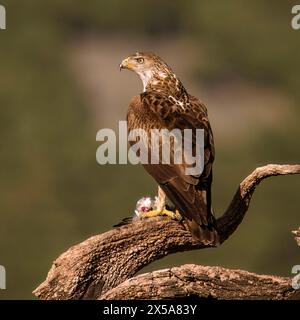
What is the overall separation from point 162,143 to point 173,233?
697 mm

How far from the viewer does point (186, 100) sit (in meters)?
8.62

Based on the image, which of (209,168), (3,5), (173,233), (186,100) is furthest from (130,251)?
(3,5)

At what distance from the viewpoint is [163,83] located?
891 cm

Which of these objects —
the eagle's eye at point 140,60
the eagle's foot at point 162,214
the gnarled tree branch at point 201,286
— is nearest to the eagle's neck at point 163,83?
the eagle's eye at point 140,60

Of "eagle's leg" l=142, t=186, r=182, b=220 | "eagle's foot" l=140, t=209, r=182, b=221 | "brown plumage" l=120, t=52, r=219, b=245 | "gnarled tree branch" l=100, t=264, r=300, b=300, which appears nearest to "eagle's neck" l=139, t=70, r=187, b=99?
"brown plumage" l=120, t=52, r=219, b=245

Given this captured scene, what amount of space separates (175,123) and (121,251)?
1.13m

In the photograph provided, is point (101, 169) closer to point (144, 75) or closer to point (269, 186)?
point (269, 186)

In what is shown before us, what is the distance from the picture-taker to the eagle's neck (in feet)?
28.8

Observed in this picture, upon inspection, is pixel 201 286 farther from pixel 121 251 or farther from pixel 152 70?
pixel 152 70

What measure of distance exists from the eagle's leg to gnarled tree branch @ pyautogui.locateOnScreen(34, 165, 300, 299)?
8cm

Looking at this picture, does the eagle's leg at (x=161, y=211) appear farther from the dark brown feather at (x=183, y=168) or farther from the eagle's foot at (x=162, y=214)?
the dark brown feather at (x=183, y=168)

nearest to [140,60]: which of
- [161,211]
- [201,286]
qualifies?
[161,211]

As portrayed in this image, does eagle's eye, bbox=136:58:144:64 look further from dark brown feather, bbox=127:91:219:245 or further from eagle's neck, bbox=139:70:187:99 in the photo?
dark brown feather, bbox=127:91:219:245
